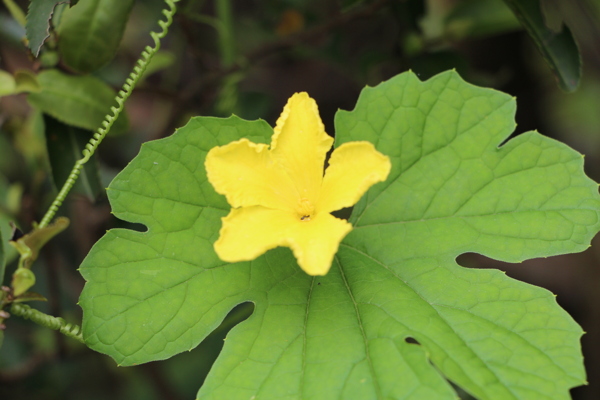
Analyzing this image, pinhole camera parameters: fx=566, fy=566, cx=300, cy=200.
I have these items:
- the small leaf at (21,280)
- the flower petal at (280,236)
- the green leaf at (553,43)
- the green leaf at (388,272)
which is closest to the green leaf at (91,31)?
the green leaf at (388,272)

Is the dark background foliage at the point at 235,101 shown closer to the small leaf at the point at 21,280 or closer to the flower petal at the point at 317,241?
the small leaf at the point at 21,280

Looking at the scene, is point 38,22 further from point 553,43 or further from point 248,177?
point 553,43

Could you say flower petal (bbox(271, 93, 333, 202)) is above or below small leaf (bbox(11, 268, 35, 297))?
above

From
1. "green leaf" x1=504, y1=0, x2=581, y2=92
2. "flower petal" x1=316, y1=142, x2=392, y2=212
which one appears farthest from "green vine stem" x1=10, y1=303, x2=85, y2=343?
"green leaf" x1=504, y1=0, x2=581, y2=92

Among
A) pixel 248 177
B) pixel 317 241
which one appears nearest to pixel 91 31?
pixel 248 177

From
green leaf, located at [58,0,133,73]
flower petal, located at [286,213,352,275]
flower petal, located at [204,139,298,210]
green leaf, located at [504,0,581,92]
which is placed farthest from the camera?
green leaf, located at [504,0,581,92]

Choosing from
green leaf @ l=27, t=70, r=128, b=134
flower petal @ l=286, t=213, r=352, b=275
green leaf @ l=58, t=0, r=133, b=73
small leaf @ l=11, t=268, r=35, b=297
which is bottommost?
flower petal @ l=286, t=213, r=352, b=275

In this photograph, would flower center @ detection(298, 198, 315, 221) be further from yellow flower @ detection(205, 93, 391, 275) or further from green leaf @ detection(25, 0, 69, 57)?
green leaf @ detection(25, 0, 69, 57)

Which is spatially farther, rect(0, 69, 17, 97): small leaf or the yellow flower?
rect(0, 69, 17, 97): small leaf
